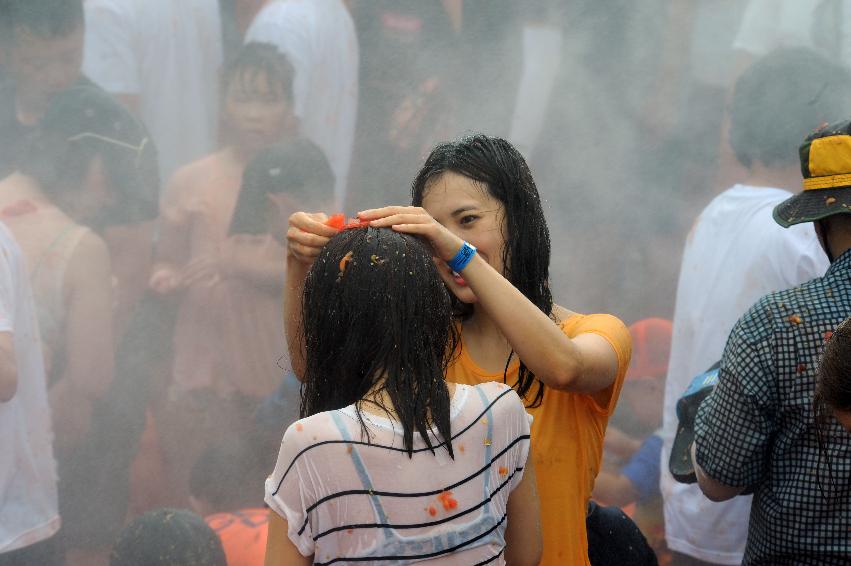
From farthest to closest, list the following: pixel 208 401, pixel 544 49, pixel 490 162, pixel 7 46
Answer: pixel 544 49, pixel 208 401, pixel 7 46, pixel 490 162

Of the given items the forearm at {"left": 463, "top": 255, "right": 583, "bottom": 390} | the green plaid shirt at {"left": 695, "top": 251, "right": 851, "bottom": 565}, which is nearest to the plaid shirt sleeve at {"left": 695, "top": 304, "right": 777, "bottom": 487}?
the green plaid shirt at {"left": 695, "top": 251, "right": 851, "bottom": 565}

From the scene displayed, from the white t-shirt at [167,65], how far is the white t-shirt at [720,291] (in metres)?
1.83

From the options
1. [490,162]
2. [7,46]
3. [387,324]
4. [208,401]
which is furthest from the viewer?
[208,401]

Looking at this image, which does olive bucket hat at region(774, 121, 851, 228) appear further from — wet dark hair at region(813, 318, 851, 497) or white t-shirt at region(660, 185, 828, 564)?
Result: white t-shirt at region(660, 185, 828, 564)

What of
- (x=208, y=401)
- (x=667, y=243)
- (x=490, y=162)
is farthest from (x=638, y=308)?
(x=490, y=162)

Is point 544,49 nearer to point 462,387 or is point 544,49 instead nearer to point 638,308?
point 638,308

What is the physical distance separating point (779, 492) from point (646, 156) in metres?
1.89

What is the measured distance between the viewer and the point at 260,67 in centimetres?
333

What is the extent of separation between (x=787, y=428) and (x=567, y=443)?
1.67 ft

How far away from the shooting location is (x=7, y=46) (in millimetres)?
3057

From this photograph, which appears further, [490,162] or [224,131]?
[224,131]

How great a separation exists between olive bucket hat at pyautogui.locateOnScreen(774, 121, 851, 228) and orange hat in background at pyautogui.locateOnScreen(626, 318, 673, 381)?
4.82 ft

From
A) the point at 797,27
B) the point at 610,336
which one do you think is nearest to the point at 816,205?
the point at 610,336

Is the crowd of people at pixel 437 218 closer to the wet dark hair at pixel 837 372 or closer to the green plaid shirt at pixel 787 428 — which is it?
the green plaid shirt at pixel 787 428
